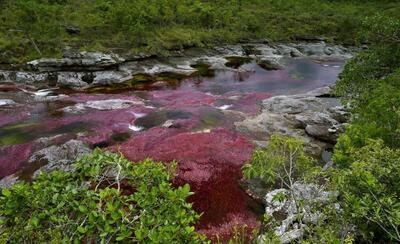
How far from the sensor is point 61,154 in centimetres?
2872

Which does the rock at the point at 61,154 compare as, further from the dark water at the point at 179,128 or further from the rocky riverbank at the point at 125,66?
the rocky riverbank at the point at 125,66

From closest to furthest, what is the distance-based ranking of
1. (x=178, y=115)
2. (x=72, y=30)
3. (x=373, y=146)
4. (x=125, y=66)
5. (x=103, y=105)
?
(x=373, y=146)
(x=178, y=115)
(x=103, y=105)
(x=125, y=66)
(x=72, y=30)

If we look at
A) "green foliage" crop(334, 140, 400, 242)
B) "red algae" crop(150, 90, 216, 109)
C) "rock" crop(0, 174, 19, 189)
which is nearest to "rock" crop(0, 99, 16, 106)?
"red algae" crop(150, 90, 216, 109)

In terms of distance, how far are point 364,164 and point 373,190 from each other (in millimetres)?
860

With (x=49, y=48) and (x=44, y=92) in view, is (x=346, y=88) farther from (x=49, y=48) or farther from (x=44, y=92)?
(x=49, y=48)

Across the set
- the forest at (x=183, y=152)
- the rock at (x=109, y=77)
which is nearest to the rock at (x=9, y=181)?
the forest at (x=183, y=152)

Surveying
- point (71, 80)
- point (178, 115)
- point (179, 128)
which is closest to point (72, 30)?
point (71, 80)

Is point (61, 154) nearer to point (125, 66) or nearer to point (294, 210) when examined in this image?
point (294, 210)

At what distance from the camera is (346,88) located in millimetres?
30031

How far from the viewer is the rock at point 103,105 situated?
40650 mm

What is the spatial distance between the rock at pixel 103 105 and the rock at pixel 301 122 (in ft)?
46.4

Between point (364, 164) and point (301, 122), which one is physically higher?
point (364, 164)

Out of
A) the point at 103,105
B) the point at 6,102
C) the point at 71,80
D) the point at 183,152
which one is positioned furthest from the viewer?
the point at 71,80

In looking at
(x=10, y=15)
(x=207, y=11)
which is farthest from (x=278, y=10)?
(x=10, y=15)
